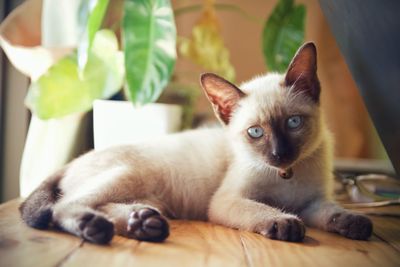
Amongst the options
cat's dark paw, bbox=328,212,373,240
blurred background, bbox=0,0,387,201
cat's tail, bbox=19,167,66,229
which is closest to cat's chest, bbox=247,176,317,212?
cat's dark paw, bbox=328,212,373,240

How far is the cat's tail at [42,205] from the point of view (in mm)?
1081

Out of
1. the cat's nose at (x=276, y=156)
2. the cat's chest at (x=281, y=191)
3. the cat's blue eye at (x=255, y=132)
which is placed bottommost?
the cat's chest at (x=281, y=191)

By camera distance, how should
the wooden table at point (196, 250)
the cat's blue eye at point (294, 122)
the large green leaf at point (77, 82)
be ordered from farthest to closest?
the large green leaf at point (77, 82), the cat's blue eye at point (294, 122), the wooden table at point (196, 250)

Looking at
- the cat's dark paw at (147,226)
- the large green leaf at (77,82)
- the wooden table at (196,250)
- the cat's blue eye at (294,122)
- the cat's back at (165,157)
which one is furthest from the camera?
the large green leaf at (77,82)

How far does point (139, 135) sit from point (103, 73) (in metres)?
0.26

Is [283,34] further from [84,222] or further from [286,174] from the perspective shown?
[84,222]

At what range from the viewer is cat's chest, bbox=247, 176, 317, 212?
122 centimetres

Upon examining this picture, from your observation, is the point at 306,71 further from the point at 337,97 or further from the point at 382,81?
the point at 337,97

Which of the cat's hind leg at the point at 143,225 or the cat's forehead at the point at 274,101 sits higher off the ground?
the cat's forehead at the point at 274,101

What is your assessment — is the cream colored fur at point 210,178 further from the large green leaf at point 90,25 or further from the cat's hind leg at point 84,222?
the large green leaf at point 90,25

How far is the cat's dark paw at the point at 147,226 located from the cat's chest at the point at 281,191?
0.32 m

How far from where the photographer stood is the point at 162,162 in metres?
1.32

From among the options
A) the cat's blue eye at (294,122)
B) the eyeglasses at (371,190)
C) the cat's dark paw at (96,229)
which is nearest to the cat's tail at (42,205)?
the cat's dark paw at (96,229)

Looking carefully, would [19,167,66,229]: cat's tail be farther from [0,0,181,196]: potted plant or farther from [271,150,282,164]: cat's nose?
[271,150,282,164]: cat's nose
